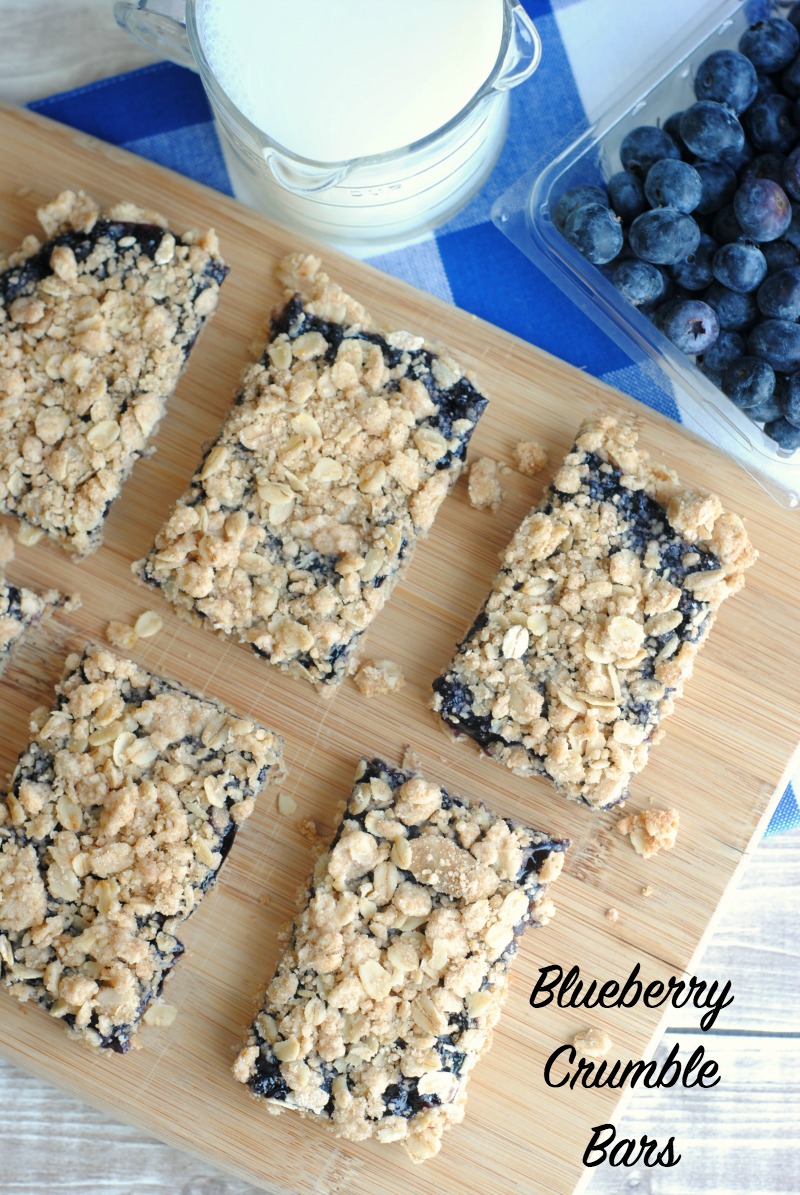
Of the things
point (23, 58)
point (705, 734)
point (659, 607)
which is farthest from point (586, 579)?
point (23, 58)

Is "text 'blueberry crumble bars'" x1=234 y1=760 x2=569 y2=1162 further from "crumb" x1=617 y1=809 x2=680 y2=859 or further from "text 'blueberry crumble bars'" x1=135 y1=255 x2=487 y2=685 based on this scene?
"text 'blueberry crumble bars'" x1=135 y1=255 x2=487 y2=685

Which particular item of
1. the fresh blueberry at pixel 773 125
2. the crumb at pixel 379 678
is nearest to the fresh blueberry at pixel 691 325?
the fresh blueberry at pixel 773 125

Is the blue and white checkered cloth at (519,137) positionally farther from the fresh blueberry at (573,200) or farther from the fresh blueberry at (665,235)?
the fresh blueberry at (665,235)

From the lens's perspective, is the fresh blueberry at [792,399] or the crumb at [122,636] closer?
the fresh blueberry at [792,399]

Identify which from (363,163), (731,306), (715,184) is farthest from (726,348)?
(363,163)

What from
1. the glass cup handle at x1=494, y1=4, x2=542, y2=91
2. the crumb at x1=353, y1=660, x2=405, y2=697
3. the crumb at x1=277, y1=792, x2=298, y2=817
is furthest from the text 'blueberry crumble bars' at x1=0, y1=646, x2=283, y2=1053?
the glass cup handle at x1=494, y1=4, x2=542, y2=91
